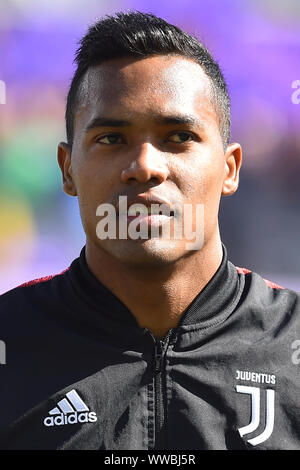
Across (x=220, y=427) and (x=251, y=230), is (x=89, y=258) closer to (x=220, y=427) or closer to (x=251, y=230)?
(x=220, y=427)

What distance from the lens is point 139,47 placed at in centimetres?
196

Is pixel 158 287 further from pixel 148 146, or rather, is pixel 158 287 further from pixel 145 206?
pixel 148 146

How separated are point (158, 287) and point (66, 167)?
54cm

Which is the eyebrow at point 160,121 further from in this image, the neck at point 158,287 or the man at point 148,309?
the neck at point 158,287

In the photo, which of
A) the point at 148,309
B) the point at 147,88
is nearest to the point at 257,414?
the point at 148,309

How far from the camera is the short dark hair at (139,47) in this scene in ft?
6.48

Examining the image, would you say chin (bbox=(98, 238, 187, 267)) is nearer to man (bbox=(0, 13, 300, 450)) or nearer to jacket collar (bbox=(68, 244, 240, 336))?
man (bbox=(0, 13, 300, 450))

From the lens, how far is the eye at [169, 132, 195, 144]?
1.88 metres

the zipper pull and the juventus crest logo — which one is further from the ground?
the zipper pull

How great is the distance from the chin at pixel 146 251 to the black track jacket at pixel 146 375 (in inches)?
7.3

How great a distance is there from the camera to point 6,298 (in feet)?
7.04

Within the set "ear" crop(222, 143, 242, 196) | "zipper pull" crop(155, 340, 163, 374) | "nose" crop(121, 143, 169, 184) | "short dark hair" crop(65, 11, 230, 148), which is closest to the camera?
"nose" crop(121, 143, 169, 184)

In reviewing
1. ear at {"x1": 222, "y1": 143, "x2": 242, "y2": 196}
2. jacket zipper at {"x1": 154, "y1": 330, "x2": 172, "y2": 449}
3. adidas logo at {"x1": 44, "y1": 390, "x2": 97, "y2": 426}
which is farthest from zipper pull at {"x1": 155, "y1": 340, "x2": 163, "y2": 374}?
ear at {"x1": 222, "y1": 143, "x2": 242, "y2": 196}
